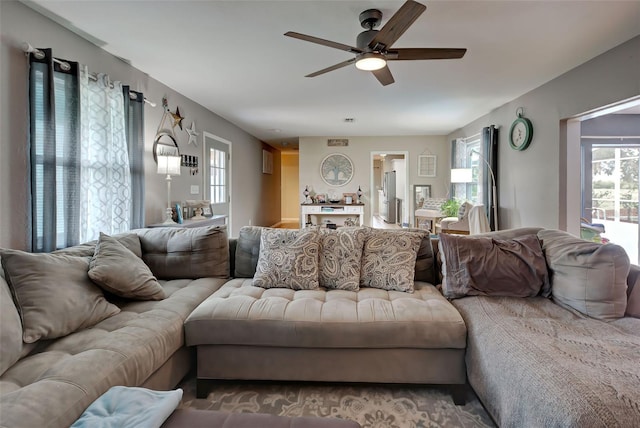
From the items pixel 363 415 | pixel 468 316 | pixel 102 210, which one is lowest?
pixel 363 415

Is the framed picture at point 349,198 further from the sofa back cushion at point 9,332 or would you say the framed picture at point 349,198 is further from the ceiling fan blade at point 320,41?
the sofa back cushion at point 9,332

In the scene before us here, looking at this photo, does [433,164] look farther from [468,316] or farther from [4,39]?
[4,39]

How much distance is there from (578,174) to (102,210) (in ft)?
15.3

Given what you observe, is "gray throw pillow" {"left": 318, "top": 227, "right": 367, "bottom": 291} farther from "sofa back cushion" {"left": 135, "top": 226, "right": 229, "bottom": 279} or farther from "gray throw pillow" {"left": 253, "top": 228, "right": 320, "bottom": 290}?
"sofa back cushion" {"left": 135, "top": 226, "right": 229, "bottom": 279}

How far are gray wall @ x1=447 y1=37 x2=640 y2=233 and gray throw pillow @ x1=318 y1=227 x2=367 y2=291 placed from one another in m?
2.57

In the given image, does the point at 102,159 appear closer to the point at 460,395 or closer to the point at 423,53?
the point at 423,53

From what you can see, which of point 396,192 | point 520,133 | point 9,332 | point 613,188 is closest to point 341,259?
point 9,332

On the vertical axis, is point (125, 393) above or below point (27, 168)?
below

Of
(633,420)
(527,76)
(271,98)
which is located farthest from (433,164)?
(633,420)

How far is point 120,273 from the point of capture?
193cm

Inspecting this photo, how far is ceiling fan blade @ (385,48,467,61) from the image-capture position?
7.06 ft

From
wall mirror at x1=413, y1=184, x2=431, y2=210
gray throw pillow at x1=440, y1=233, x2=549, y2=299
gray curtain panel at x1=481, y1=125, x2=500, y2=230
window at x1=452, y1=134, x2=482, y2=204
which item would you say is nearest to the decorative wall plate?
wall mirror at x1=413, y1=184, x2=431, y2=210

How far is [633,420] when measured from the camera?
1.03 m

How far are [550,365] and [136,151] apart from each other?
343 cm
